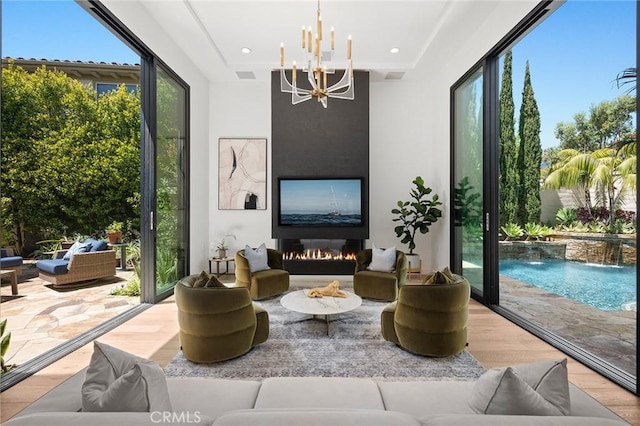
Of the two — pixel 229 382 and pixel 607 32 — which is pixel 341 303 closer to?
pixel 229 382

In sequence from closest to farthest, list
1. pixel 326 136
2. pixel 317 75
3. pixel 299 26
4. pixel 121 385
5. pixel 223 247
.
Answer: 1. pixel 121 385
2. pixel 317 75
3. pixel 299 26
4. pixel 326 136
5. pixel 223 247

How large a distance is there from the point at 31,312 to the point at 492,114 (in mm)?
6085

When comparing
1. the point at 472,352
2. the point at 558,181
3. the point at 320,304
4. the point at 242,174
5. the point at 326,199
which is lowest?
the point at 472,352

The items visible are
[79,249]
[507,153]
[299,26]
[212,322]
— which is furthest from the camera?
[79,249]

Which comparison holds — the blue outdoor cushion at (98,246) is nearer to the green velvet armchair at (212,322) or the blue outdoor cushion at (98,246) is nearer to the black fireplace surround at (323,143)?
the black fireplace surround at (323,143)

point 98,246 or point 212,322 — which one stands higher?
point 98,246

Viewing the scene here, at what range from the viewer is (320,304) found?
3.19m

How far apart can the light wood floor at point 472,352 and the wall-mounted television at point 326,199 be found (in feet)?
7.69

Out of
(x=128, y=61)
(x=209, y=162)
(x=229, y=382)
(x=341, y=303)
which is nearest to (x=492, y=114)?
(x=341, y=303)

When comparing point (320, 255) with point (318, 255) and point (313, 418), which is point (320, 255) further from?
point (313, 418)

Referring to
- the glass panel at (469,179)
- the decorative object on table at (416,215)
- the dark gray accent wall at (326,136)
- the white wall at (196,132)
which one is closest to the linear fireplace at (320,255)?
the dark gray accent wall at (326,136)

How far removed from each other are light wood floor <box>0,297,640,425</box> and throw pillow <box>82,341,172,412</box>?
1476 mm

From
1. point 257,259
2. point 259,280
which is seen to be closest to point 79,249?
point 257,259

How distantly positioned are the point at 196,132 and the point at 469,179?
14.3ft
